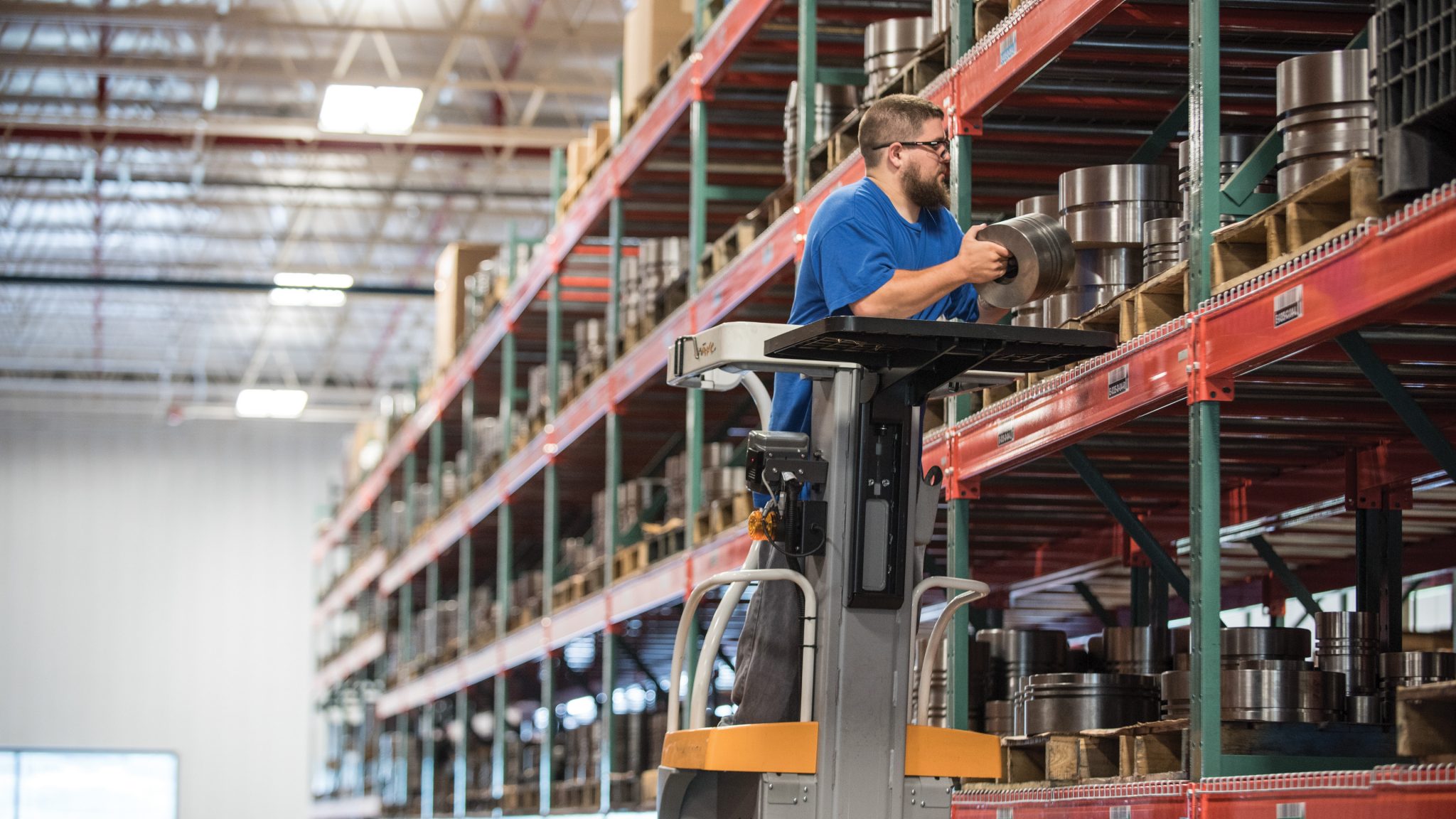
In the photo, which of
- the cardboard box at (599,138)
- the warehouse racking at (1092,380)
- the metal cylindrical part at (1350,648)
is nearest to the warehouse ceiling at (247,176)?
→ the cardboard box at (599,138)

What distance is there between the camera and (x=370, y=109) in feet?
69.9

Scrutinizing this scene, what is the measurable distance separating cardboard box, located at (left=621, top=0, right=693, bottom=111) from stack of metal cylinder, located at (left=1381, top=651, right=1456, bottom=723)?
7506 mm

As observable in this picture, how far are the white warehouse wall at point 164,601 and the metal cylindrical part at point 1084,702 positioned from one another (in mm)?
31263

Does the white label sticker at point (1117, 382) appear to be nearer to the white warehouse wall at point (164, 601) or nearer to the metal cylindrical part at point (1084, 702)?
the metal cylindrical part at point (1084, 702)

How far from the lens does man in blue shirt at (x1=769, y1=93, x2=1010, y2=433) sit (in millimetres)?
4355

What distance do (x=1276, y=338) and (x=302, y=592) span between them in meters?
34.3

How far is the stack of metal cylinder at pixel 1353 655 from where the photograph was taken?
6.02m

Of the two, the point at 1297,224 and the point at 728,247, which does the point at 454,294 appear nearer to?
the point at 728,247

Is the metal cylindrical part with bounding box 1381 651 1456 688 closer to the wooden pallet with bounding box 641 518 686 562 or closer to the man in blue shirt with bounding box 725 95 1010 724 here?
the man in blue shirt with bounding box 725 95 1010 724

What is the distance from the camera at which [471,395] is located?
19.3m

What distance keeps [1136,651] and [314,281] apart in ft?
70.9

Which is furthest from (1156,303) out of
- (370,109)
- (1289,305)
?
(370,109)

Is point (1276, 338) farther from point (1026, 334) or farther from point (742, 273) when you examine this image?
point (742, 273)

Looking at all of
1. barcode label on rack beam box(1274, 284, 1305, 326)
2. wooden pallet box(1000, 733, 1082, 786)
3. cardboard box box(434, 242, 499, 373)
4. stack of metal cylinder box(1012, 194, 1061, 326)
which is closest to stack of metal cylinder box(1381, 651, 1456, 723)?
wooden pallet box(1000, 733, 1082, 786)
